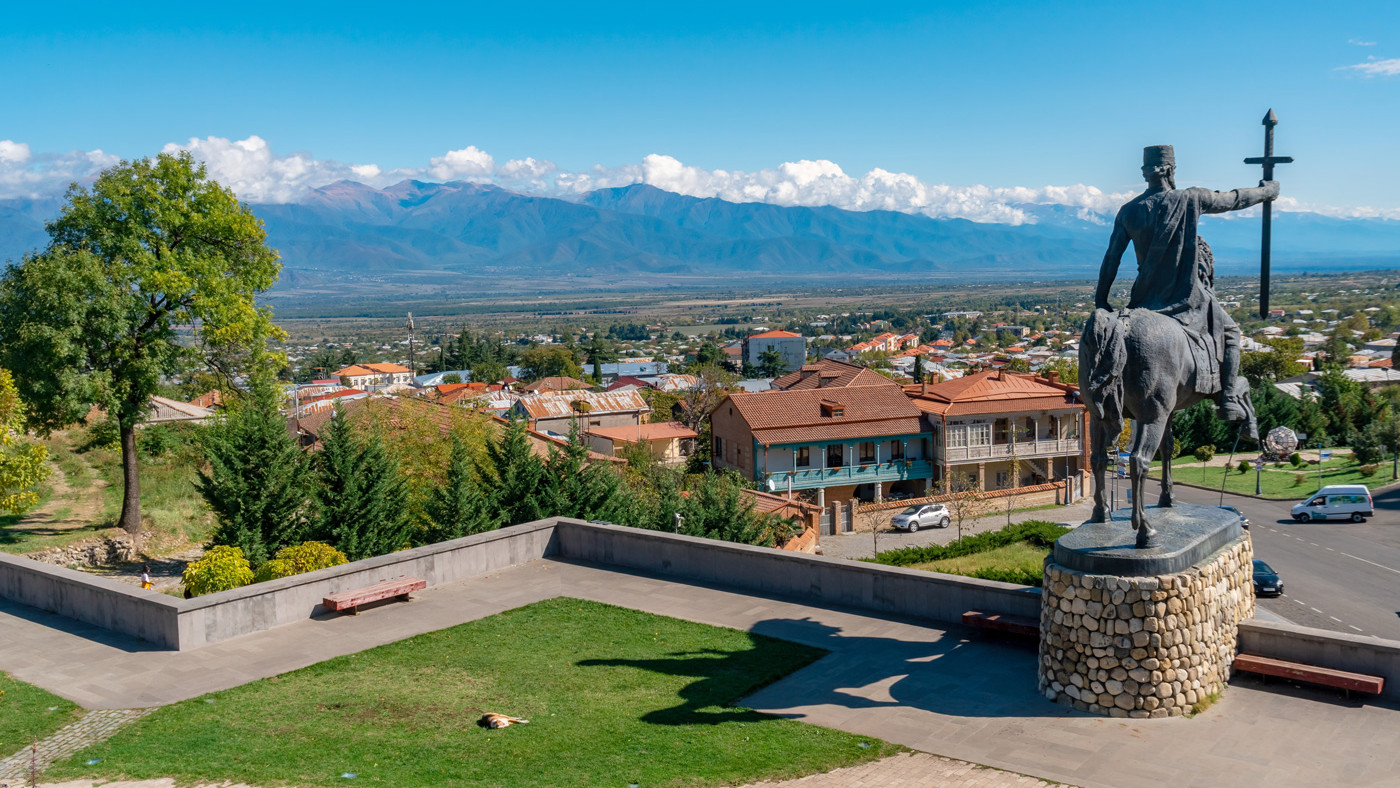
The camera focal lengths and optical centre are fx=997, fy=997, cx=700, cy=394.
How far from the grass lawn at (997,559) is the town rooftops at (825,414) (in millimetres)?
21565

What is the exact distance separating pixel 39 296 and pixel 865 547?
32.0m

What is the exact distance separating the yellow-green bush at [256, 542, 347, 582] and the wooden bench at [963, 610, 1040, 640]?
1079cm

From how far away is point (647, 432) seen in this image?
61.8 metres

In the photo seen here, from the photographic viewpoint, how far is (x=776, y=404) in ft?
176

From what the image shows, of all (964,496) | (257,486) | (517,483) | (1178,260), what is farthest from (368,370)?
(1178,260)

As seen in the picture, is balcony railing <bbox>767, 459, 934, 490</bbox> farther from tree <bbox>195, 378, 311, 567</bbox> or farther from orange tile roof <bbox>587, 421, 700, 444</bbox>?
tree <bbox>195, 378, 311, 567</bbox>

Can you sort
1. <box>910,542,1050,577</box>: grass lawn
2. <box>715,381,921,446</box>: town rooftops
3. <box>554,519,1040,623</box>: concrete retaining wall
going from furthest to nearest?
<box>715,381,921,446</box>: town rooftops < <box>910,542,1050,577</box>: grass lawn < <box>554,519,1040,623</box>: concrete retaining wall

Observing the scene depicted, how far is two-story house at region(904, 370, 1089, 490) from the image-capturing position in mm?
54125

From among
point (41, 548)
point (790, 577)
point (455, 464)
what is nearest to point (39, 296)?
point (41, 548)

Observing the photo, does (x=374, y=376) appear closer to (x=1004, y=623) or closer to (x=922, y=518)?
(x=922, y=518)

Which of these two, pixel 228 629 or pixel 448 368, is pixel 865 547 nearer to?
pixel 228 629

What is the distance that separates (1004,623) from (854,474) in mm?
40137

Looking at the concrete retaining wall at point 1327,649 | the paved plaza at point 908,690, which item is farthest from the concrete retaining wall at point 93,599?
the concrete retaining wall at point 1327,649

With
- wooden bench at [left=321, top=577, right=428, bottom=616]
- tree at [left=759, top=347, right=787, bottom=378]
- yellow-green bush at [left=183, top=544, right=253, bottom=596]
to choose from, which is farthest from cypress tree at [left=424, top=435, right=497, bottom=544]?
tree at [left=759, top=347, right=787, bottom=378]
